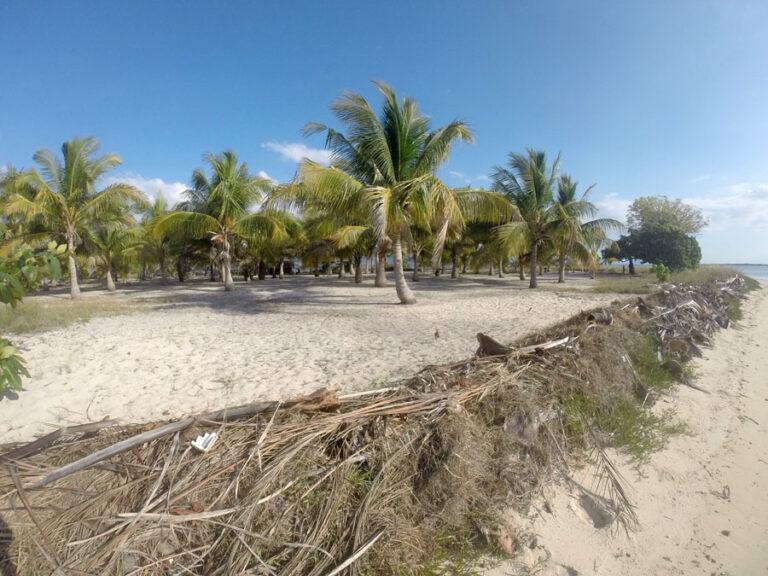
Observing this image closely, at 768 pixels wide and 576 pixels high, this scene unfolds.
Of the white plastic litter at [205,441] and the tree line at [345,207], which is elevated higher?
the tree line at [345,207]

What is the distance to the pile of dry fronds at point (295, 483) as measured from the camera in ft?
4.82

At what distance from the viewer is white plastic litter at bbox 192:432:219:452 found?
179cm

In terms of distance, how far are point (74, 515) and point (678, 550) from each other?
10.3 ft

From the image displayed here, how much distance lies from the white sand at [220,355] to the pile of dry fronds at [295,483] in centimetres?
186

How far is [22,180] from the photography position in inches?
547

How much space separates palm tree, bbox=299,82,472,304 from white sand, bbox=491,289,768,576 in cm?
733

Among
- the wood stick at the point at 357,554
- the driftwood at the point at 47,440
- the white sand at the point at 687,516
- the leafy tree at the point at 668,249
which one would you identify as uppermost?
the leafy tree at the point at 668,249

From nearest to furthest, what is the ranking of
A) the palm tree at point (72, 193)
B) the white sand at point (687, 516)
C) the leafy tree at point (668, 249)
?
the white sand at point (687, 516) → the palm tree at point (72, 193) → the leafy tree at point (668, 249)

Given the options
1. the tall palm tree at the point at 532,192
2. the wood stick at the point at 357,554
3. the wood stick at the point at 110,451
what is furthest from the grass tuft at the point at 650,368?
the tall palm tree at the point at 532,192

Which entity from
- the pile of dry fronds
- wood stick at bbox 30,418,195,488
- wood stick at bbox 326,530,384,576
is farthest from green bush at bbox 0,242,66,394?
wood stick at bbox 326,530,384,576

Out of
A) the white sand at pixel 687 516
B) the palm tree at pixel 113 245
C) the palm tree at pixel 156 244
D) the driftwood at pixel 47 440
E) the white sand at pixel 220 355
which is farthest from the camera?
the palm tree at pixel 156 244

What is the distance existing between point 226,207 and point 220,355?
11.6 m

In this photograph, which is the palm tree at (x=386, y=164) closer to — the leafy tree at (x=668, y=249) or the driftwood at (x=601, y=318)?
the driftwood at (x=601, y=318)

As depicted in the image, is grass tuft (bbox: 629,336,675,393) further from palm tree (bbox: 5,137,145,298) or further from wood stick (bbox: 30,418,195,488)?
palm tree (bbox: 5,137,145,298)
